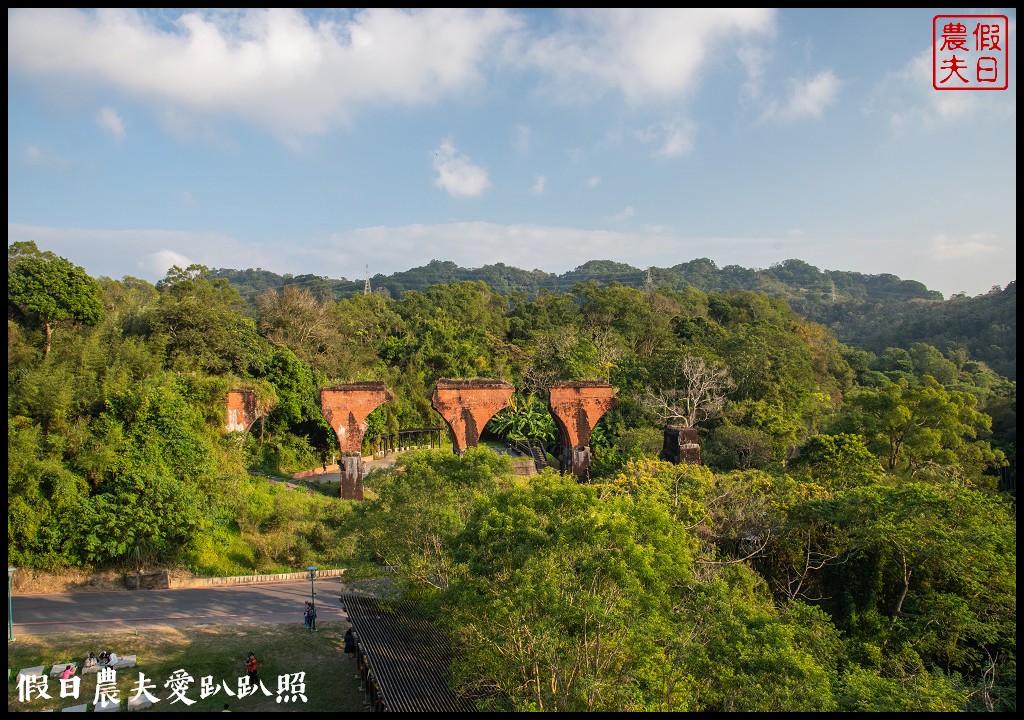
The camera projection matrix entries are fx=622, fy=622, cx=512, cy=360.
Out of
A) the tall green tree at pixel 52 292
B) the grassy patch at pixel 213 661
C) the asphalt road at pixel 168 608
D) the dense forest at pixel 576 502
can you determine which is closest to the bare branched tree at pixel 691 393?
the dense forest at pixel 576 502

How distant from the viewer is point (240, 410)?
17547mm

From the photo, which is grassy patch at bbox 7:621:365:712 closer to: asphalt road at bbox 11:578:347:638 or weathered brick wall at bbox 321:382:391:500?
asphalt road at bbox 11:578:347:638

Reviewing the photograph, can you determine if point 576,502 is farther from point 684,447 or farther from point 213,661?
point 684,447

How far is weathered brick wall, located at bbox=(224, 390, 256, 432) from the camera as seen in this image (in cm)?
1725

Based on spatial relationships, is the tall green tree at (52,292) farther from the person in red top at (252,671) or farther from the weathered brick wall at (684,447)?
the weathered brick wall at (684,447)

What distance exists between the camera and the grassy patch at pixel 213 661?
9258mm

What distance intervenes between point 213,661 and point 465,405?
29.0 ft

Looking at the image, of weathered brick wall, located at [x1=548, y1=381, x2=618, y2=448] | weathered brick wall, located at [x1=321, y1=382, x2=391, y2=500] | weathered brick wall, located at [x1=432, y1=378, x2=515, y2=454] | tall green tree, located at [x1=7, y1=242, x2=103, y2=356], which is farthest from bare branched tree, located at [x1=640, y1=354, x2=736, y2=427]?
tall green tree, located at [x1=7, y1=242, x2=103, y2=356]

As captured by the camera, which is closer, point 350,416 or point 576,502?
point 576,502

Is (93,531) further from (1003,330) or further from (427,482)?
(1003,330)

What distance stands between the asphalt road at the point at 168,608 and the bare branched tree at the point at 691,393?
11932 mm

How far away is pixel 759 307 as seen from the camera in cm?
3978

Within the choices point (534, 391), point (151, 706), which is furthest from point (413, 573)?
point (534, 391)

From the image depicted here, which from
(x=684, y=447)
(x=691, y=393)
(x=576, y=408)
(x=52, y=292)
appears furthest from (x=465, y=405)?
(x=52, y=292)
